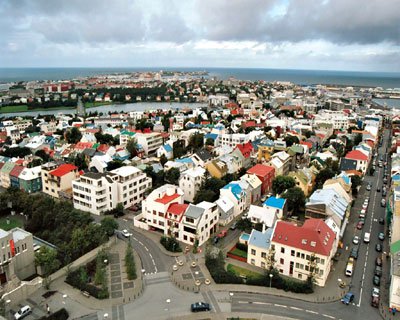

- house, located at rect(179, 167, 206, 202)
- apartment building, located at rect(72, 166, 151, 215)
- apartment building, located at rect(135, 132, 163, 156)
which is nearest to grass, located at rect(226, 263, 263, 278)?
house, located at rect(179, 167, 206, 202)

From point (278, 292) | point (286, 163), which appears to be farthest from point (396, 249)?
point (286, 163)

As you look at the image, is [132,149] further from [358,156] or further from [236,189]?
[358,156]

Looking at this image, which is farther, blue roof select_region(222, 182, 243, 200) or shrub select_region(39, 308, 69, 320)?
blue roof select_region(222, 182, 243, 200)

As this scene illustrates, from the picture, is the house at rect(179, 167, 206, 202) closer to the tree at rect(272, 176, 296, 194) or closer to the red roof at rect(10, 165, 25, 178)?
the tree at rect(272, 176, 296, 194)

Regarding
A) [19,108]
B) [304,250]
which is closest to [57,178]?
[304,250]

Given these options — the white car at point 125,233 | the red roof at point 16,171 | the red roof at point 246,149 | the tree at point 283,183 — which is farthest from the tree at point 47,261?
the red roof at point 246,149

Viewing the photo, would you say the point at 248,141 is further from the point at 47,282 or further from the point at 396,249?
the point at 47,282

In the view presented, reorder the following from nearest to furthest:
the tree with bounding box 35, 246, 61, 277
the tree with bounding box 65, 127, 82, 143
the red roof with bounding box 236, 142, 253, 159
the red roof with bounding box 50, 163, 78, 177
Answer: the tree with bounding box 35, 246, 61, 277
the red roof with bounding box 50, 163, 78, 177
the red roof with bounding box 236, 142, 253, 159
the tree with bounding box 65, 127, 82, 143
